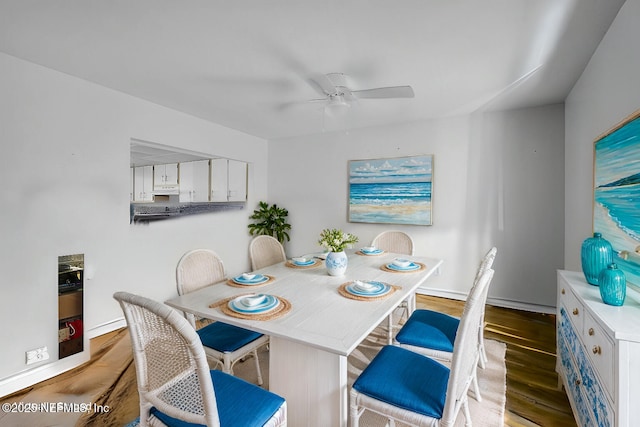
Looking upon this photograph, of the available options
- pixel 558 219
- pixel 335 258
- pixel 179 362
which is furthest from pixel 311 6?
pixel 558 219

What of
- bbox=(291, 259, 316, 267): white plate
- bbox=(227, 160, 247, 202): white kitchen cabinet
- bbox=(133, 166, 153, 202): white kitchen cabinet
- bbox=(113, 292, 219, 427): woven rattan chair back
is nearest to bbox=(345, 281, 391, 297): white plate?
bbox=(291, 259, 316, 267): white plate

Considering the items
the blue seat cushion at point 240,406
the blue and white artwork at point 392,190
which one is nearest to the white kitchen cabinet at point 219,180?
the blue and white artwork at point 392,190

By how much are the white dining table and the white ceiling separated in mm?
1652

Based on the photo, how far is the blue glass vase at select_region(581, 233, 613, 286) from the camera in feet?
5.24

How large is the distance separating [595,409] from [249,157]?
178 inches

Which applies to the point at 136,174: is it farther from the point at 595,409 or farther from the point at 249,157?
the point at 595,409

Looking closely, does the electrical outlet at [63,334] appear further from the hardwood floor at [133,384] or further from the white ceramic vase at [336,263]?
the white ceramic vase at [336,263]

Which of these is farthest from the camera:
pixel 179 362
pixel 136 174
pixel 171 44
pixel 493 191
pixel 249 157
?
pixel 249 157

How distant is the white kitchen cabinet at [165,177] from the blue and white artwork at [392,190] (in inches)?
95.5

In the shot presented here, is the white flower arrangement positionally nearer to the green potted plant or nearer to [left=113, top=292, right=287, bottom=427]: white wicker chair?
[left=113, top=292, right=287, bottom=427]: white wicker chair

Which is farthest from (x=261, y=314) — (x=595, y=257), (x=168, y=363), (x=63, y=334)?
(x=63, y=334)

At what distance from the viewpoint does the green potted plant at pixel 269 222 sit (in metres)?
4.76

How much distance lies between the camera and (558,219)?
3.21 meters

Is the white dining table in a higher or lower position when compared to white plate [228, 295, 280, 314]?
lower
